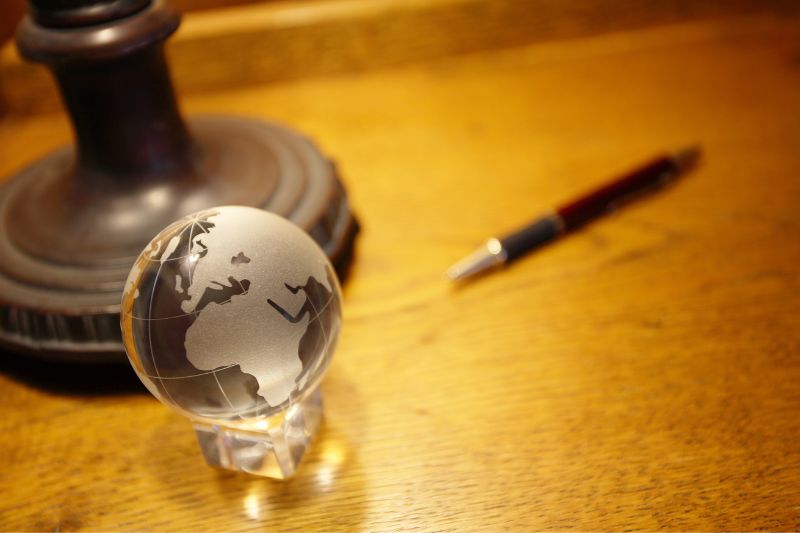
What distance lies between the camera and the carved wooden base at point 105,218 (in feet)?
1.52

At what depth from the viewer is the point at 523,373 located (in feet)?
1.59

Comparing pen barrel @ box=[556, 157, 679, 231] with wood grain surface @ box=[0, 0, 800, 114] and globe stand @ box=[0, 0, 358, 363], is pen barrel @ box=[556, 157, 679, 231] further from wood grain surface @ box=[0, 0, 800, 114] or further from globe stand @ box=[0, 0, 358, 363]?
wood grain surface @ box=[0, 0, 800, 114]

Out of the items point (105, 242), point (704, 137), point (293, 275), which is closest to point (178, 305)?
point (293, 275)

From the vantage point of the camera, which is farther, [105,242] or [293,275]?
[105,242]

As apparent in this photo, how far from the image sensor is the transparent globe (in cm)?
36

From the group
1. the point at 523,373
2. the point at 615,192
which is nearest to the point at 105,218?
the point at 523,373

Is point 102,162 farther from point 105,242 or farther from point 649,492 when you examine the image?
point 649,492

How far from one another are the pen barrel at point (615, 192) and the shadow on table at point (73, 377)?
0.37m

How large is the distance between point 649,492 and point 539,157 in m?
0.41

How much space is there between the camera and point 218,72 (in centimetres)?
89

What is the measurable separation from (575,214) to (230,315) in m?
0.37

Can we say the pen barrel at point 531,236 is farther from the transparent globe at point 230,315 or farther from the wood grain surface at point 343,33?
the wood grain surface at point 343,33

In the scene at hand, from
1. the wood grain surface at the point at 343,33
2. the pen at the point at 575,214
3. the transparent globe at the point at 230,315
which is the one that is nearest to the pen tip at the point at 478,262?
the pen at the point at 575,214

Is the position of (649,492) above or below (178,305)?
below
